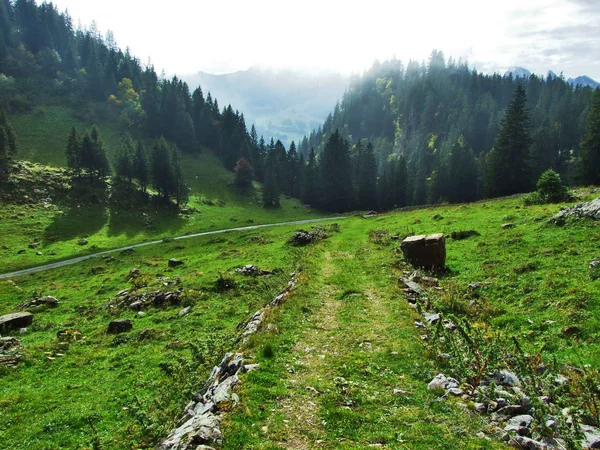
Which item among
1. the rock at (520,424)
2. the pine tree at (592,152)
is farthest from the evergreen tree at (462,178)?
the rock at (520,424)

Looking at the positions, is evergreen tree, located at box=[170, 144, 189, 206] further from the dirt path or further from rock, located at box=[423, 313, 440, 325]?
rock, located at box=[423, 313, 440, 325]

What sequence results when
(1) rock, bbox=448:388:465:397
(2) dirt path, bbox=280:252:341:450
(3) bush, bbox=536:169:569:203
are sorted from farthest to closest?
(3) bush, bbox=536:169:569:203, (1) rock, bbox=448:388:465:397, (2) dirt path, bbox=280:252:341:450

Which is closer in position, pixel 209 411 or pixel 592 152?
pixel 209 411

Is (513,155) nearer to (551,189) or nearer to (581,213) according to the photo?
(551,189)

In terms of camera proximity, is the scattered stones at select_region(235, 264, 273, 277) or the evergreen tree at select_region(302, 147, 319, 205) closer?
the scattered stones at select_region(235, 264, 273, 277)

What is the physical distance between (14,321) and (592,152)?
3562 inches

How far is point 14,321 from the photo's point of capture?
2253cm

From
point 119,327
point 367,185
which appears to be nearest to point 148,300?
point 119,327

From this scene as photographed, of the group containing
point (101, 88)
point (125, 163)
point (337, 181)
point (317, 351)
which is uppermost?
point (101, 88)

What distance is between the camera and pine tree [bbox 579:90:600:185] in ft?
217

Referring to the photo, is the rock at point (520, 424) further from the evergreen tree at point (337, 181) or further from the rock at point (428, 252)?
the evergreen tree at point (337, 181)

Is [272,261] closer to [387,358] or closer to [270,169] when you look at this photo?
[387,358]

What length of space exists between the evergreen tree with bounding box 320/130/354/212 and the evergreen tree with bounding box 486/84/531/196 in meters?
41.9

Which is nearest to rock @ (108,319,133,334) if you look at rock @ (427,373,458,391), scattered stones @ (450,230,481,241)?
rock @ (427,373,458,391)
